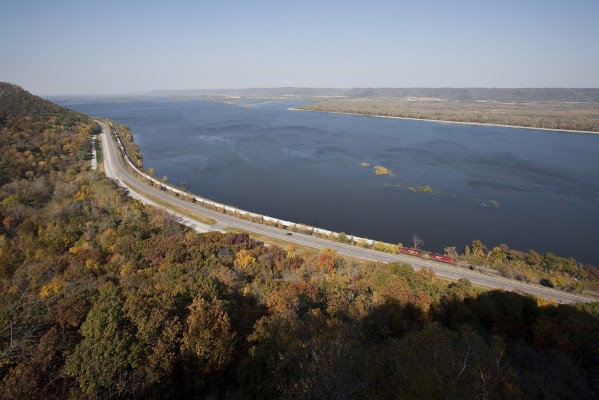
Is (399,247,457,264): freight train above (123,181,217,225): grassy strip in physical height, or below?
below

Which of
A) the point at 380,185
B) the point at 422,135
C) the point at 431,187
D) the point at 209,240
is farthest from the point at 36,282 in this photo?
the point at 422,135

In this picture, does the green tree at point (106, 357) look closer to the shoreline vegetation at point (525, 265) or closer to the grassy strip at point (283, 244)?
the grassy strip at point (283, 244)

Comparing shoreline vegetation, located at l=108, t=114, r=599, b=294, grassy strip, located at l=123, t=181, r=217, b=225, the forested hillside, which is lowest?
shoreline vegetation, located at l=108, t=114, r=599, b=294

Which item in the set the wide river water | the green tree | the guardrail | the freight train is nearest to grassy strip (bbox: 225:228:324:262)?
the guardrail

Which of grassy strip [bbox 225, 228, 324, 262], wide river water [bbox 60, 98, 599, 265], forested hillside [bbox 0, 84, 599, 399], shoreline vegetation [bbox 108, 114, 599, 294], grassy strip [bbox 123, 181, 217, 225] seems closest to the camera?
forested hillside [bbox 0, 84, 599, 399]

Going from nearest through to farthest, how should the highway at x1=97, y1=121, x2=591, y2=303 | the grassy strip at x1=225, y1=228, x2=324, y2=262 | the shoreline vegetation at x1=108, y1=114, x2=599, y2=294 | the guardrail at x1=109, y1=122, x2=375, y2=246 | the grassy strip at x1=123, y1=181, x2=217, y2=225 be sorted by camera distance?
1. the highway at x1=97, y1=121, x2=591, y2=303
2. the shoreline vegetation at x1=108, y1=114, x2=599, y2=294
3. the grassy strip at x1=225, y1=228, x2=324, y2=262
4. the guardrail at x1=109, y1=122, x2=375, y2=246
5. the grassy strip at x1=123, y1=181, x2=217, y2=225

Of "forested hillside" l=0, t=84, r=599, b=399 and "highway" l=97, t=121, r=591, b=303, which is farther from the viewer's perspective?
"highway" l=97, t=121, r=591, b=303

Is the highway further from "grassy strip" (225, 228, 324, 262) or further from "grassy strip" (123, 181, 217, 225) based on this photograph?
"grassy strip" (225, 228, 324, 262)
